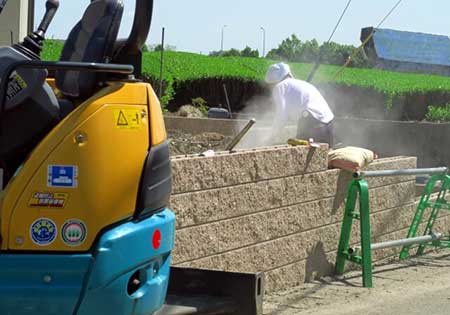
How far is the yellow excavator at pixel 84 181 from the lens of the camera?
389 centimetres

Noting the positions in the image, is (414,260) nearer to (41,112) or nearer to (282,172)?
(282,172)

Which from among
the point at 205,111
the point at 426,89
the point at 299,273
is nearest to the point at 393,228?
the point at 299,273

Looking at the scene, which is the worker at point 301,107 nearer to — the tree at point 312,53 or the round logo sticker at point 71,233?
the tree at point 312,53

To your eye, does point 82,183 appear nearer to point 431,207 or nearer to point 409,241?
point 409,241

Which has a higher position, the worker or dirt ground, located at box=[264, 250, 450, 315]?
the worker

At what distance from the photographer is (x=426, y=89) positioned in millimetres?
23984

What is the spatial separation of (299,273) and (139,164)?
4.30m

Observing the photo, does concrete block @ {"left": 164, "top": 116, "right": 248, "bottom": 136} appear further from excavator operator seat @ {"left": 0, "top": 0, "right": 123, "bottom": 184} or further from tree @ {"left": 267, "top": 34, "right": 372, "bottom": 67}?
excavator operator seat @ {"left": 0, "top": 0, "right": 123, "bottom": 184}

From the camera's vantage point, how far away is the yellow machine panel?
3.90 meters

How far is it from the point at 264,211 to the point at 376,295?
1398 millimetres

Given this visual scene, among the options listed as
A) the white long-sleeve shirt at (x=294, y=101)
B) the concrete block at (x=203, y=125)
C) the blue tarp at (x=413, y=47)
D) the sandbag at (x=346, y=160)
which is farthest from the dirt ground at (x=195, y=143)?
the blue tarp at (x=413, y=47)

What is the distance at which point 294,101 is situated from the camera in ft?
32.2

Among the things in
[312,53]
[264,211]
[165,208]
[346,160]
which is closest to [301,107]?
[346,160]

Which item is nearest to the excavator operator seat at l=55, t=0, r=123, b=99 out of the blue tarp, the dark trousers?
the dark trousers
